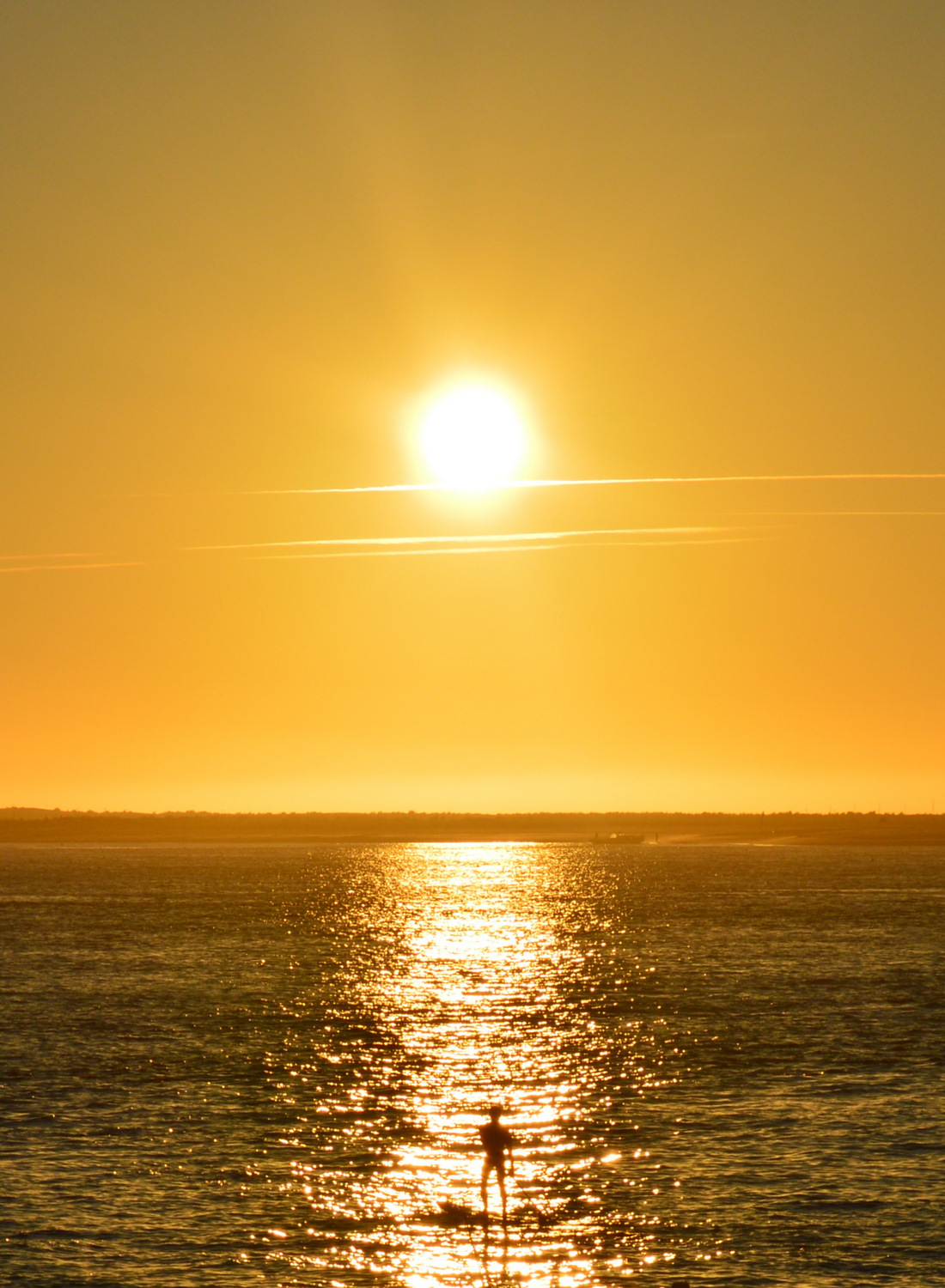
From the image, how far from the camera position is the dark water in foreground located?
35.6 meters

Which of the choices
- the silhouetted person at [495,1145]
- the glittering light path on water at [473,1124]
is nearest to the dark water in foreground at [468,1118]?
the glittering light path on water at [473,1124]

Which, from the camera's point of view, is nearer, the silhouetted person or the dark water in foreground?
the dark water in foreground

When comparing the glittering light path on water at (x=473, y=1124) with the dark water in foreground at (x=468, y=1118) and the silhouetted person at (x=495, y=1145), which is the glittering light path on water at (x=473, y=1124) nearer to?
the dark water in foreground at (x=468, y=1118)

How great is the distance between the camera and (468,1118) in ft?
167

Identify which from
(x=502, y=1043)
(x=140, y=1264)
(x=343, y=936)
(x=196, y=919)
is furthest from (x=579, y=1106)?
(x=196, y=919)

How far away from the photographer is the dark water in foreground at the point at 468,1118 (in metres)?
35.6

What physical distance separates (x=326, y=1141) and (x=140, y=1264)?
1278cm

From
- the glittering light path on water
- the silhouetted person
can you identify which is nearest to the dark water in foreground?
the glittering light path on water

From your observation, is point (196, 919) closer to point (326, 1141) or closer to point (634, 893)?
point (634, 893)

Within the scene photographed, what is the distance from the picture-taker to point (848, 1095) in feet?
176

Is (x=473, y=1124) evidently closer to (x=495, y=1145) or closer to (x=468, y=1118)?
(x=468, y=1118)

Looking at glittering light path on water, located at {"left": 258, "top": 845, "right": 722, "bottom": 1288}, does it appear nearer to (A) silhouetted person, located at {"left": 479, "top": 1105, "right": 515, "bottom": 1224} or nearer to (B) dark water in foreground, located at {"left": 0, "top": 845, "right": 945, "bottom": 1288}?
(B) dark water in foreground, located at {"left": 0, "top": 845, "right": 945, "bottom": 1288}

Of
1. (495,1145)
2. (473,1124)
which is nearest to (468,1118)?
(473,1124)

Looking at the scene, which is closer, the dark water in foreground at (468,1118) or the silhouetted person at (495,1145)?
the dark water in foreground at (468,1118)
